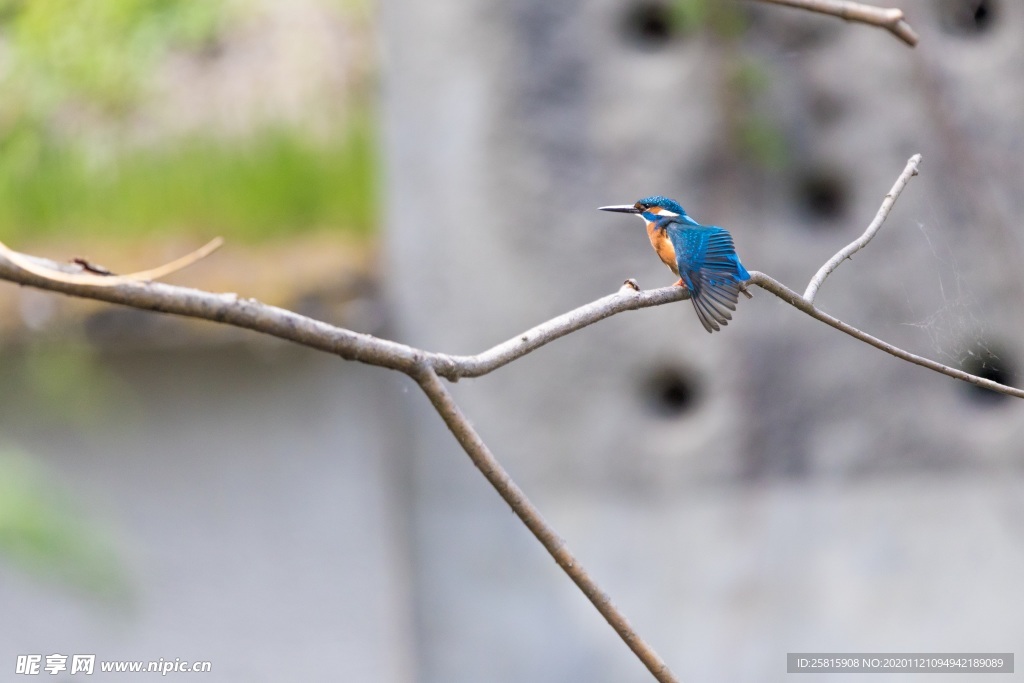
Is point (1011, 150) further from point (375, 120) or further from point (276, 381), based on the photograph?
point (276, 381)

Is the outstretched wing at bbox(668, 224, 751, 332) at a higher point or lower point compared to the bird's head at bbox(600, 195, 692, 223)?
lower

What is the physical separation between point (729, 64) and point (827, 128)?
1.06 ft

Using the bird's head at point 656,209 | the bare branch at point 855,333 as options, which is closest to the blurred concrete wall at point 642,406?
the bird's head at point 656,209

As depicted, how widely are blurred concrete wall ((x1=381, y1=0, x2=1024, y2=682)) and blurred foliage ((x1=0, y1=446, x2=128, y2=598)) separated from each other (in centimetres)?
257

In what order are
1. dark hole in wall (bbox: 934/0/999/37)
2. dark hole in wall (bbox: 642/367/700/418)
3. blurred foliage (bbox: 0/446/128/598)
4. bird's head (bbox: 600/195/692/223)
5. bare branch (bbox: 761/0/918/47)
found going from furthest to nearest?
1. dark hole in wall (bbox: 642/367/700/418)
2. dark hole in wall (bbox: 934/0/999/37)
3. bird's head (bbox: 600/195/692/223)
4. bare branch (bbox: 761/0/918/47)
5. blurred foliage (bbox: 0/446/128/598)

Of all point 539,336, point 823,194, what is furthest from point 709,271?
point 823,194

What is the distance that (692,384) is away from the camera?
A: 3332 mm

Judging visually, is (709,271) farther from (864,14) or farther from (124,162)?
(124,162)

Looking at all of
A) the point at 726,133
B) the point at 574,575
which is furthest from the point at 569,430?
the point at 574,575

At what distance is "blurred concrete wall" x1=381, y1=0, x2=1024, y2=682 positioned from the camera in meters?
3.21

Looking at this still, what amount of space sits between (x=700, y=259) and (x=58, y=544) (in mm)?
803

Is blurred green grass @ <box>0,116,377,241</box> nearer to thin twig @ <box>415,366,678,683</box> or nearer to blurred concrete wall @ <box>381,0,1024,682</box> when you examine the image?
blurred concrete wall @ <box>381,0,1024,682</box>

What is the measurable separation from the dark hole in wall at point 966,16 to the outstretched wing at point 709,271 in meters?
1.84

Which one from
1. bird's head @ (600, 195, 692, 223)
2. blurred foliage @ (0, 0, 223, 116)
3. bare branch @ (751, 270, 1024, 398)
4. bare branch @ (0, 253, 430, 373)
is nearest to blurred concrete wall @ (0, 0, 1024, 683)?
blurred foliage @ (0, 0, 223, 116)
